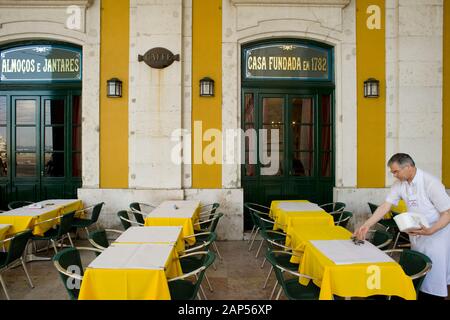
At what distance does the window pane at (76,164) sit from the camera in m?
6.86

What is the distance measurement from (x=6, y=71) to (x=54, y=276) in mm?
4443

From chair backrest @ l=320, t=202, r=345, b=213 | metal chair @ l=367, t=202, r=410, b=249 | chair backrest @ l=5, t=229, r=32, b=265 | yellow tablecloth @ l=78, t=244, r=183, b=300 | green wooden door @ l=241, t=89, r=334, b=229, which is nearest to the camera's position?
yellow tablecloth @ l=78, t=244, r=183, b=300

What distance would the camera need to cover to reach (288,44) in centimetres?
686

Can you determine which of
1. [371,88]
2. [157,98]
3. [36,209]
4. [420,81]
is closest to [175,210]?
[36,209]

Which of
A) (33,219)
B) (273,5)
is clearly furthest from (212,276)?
(273,5)

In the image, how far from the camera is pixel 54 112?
688 cm

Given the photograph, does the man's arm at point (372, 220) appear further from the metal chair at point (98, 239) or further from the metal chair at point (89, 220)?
the metal chair at point (89, 220)

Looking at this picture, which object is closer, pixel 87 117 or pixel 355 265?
pixel 355 265

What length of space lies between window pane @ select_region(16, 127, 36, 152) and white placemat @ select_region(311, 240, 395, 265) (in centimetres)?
586

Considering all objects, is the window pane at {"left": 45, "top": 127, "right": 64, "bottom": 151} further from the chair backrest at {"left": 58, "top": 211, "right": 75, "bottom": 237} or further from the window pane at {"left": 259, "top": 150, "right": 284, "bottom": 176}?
the window pane at {"left": 259, "top": 150, "right": 284, "bottom": 176}

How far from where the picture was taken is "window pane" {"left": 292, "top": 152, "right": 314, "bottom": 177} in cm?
689

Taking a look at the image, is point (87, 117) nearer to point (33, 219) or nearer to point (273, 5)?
point (33, 219)

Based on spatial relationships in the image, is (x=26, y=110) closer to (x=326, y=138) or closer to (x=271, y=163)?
(x=271, y=163)

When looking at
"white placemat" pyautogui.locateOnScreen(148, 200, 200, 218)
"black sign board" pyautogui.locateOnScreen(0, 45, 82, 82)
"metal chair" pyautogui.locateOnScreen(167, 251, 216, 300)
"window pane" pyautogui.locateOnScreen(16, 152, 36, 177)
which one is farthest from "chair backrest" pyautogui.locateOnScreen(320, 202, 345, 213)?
"window pane" pyautogui.locateOnScreen(16, 152, 36, 177)
